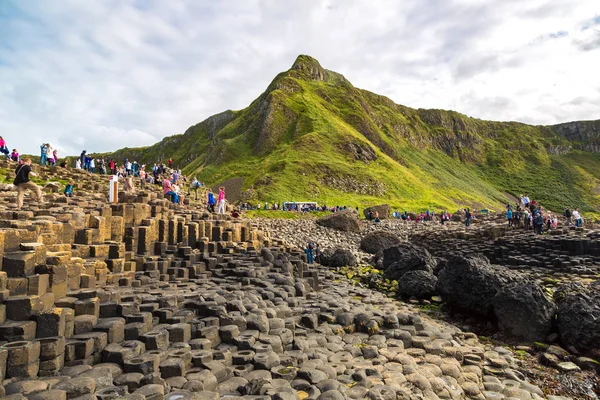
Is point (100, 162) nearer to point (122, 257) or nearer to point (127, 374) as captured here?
point (122, 257)

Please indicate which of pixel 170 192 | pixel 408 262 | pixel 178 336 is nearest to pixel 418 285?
pixel 408 262

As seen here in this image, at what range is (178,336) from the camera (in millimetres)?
7254

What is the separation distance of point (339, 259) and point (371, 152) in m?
66.4

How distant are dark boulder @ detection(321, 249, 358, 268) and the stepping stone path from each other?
12055mm

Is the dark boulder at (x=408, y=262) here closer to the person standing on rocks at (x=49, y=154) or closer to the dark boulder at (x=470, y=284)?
the dark boulder at (x=470, y=284)

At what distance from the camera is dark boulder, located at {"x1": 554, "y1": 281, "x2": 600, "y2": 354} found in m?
10.2

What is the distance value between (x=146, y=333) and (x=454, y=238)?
26710mm

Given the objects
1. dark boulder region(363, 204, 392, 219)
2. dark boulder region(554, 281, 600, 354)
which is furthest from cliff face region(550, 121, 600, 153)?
dark boulder region(554, 281, 600, 354)

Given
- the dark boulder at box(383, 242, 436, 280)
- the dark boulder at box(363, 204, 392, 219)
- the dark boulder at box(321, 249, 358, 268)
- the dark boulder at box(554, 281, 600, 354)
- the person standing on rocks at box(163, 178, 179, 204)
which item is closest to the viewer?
the dark boulder at box(554, 281, 600, 354)

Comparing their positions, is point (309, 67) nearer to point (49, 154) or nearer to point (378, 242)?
point (378, 242)

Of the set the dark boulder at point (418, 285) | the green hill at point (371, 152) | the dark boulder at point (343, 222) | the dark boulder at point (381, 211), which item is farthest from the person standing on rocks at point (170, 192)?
the green hill at point (371, 152)

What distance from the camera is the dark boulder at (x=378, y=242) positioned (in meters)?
30.4

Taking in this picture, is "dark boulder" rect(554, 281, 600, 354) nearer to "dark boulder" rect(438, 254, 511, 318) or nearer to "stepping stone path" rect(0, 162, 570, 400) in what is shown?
"dark boulder" rect(438, 254, 511, 318)

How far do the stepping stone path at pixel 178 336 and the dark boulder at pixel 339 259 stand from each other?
12055mm
